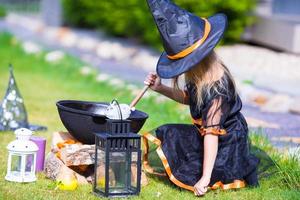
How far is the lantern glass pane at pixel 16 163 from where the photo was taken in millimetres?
4770

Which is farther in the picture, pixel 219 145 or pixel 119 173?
pixel 219 145

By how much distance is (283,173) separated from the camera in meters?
4.80

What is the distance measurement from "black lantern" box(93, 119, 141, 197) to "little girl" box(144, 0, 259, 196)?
30 cm

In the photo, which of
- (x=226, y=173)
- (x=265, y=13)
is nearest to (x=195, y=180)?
(x=226, y=173)

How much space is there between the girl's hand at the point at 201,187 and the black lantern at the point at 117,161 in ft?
1.13

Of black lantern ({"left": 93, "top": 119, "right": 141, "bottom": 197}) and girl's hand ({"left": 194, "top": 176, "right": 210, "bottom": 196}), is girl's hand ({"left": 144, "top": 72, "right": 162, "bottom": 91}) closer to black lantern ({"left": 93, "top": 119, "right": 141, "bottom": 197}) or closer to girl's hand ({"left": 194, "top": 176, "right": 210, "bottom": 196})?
black lantern ({"left": 93, "top": 119, "right": 141, "bottom": 197})

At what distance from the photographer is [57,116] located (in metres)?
7.27

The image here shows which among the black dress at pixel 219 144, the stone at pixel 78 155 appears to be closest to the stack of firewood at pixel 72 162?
the stone at pixel 78 155

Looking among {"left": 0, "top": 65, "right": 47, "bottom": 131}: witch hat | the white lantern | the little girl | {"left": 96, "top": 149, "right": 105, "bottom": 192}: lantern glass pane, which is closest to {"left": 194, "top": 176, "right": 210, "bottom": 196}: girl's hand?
the little girl

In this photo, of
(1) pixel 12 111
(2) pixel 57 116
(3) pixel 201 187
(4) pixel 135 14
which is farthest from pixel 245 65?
(3) pixel 201 187

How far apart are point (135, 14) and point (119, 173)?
8388 mm

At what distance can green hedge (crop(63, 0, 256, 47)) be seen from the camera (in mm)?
11586

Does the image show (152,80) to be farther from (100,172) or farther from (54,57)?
(54,57)

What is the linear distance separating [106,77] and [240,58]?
96.3 inches
